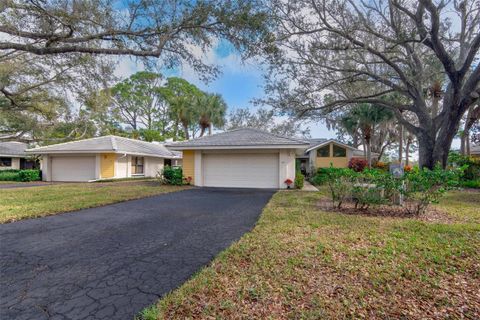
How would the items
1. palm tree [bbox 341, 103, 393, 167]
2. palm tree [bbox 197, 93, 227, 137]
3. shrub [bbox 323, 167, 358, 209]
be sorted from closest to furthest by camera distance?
shrub [bbox 323, 167, 358, 209]
palm tree [bbox 341, 103, 393, 167]
palm tree [bbox 197, 93, 227, 137]

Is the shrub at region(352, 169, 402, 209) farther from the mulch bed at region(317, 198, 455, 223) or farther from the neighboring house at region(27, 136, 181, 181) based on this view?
the neighboring house at region(27, 136, 181, 181)

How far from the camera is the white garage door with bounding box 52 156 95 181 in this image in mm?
18594

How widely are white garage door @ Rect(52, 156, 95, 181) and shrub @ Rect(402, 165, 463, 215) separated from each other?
20275mm

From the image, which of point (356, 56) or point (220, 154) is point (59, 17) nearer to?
point (220, 154)

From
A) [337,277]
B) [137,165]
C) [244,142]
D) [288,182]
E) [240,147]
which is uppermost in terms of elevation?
[244,142]

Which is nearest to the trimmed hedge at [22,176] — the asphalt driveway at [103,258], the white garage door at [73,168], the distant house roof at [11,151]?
the white garage door at [73,168]

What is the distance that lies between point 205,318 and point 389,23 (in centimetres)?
1438

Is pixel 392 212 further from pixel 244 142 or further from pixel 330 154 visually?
pixel 330 154

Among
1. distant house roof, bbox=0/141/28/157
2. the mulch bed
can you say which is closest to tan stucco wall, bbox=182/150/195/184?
the mulch bed

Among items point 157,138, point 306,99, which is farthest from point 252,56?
point 157,138

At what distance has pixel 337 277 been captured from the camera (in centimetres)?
314

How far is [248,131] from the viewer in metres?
15.8

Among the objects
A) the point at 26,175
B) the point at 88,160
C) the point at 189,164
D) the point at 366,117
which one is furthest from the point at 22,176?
the point at 366,117

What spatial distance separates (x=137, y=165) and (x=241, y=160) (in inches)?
484
